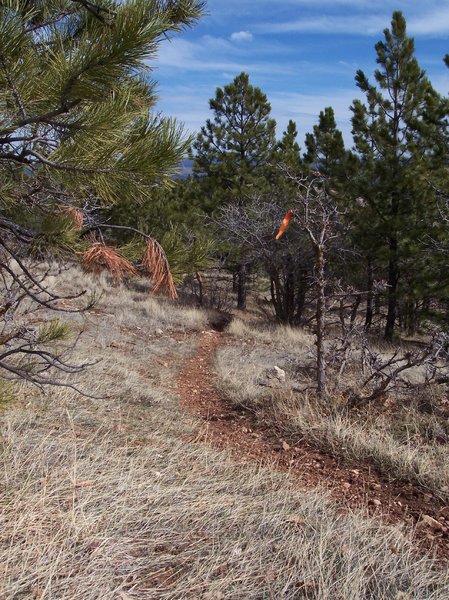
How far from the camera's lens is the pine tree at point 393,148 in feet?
39.5

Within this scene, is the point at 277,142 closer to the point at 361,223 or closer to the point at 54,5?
the point at 361,223

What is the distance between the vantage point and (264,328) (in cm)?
1388

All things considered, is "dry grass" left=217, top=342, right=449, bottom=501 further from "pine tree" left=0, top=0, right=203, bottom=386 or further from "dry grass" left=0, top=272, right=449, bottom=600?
"pine tree" left=0, top=0, right=203, bottom=386

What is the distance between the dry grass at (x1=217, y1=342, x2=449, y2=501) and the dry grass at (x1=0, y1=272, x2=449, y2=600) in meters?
0.96

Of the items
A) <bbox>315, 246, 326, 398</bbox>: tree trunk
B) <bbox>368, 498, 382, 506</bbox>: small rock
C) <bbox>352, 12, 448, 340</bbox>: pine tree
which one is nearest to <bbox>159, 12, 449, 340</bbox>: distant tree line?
<bbox>352, 12, 448, 340</bbox>: pine tree

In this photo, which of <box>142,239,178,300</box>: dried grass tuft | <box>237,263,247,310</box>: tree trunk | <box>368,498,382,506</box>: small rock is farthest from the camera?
<box>237,263,247,310</box>: tree trunk

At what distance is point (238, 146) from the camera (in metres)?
17.9

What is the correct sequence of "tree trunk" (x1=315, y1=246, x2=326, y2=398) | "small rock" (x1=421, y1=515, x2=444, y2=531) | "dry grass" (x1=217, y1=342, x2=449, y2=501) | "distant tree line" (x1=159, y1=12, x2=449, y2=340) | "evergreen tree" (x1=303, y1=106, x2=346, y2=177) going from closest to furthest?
"small rock" (x1=421, y1=515, x2=444, y2=531)
"dry grass" (x1=217, y1=342, x2=449, y2=501)
"tree trunk" (x1=315, y1=246, x2=326, y2=398)
"distant tree line" (x1=159, y1=12, x2=449, y2=340)
"evergreen tree" (x1=303, y1=106, x2=346, y2=177)

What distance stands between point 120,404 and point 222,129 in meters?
13.9

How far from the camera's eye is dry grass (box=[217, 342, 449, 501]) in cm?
446

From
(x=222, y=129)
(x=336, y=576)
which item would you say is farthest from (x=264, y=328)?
(x=336, y=576)

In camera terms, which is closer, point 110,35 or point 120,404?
point 110,35

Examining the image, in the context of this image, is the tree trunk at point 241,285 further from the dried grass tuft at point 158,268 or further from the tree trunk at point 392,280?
the dried grass tuft at point 158,268

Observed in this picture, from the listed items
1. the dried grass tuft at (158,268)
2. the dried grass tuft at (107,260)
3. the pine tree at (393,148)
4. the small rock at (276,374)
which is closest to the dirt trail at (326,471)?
the small rock at (276,374)
